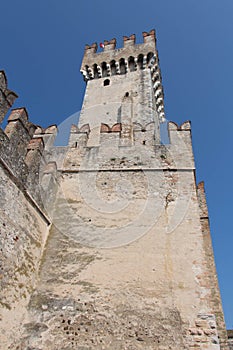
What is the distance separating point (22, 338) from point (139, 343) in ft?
7.50

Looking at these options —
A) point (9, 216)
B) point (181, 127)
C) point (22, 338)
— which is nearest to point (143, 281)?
point (22, 338)

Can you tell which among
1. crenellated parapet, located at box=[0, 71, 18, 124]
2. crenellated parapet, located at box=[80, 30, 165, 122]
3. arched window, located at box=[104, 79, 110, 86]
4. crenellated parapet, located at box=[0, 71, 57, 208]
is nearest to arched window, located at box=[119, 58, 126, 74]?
crenellated parapet, located at box=[80, 30, 165, 122]

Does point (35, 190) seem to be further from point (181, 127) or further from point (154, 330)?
point (181, 127)

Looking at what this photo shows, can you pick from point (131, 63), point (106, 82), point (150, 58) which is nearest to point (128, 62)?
point (131, 63)

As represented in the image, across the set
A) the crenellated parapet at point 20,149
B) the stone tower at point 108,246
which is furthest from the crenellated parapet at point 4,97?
the stone tower at point 108,246

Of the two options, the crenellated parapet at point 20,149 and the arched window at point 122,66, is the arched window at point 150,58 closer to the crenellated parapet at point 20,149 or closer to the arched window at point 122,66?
the arched window at point 122,66

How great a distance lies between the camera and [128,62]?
15398 mm

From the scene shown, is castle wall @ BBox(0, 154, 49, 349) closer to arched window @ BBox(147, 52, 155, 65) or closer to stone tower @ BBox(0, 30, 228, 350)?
stone tower @ BBox(0, 30, 228, 350)

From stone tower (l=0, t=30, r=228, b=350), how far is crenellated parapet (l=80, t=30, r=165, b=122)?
24.5 feet

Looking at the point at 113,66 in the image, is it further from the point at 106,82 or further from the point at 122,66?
the point at 106,82

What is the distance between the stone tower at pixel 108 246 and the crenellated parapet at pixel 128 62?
24.5 feet

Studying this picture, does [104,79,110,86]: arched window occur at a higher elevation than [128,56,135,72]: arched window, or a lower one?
lower

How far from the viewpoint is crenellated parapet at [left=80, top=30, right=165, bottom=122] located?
15.2 m

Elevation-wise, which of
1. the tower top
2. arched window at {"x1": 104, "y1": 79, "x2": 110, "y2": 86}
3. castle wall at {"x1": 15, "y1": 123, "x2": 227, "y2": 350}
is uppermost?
the tower top
